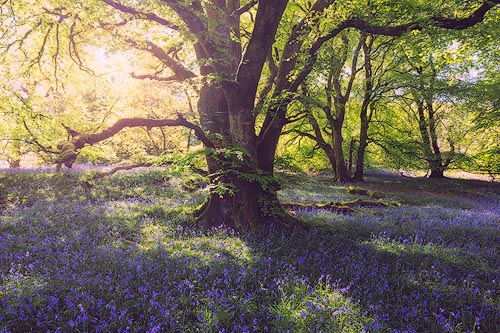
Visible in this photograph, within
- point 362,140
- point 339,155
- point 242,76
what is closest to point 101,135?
point 242,76

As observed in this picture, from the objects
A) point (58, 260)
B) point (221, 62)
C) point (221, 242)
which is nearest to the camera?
point (58, 260)

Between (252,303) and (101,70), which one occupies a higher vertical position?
(101,70)

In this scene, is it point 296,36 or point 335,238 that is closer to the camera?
point 335,238

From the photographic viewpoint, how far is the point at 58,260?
16.3 feet

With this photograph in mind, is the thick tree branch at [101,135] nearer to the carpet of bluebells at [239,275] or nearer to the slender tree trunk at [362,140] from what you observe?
the carpet of bluebells at [239,275]

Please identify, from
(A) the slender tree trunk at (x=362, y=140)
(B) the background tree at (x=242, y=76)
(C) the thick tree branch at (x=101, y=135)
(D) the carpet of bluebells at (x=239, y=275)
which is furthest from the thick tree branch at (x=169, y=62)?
(A) the slender tree trunk at (x=362, y=140)

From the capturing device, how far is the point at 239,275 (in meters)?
4.61

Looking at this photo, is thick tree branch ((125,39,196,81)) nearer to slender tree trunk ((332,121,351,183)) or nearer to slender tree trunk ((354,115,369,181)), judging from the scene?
slender tree trunk ((332,121,351,183))

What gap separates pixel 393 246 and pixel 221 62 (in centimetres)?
564

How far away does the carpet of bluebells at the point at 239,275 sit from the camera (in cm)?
348

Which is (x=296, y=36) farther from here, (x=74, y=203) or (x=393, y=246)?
(x=74, y=203)

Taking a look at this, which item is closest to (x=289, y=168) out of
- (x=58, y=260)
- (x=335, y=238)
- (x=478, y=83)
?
(x=335, y=238)

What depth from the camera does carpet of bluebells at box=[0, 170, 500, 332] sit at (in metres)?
3.48

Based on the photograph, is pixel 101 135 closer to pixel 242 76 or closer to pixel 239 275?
pixel 242 76
